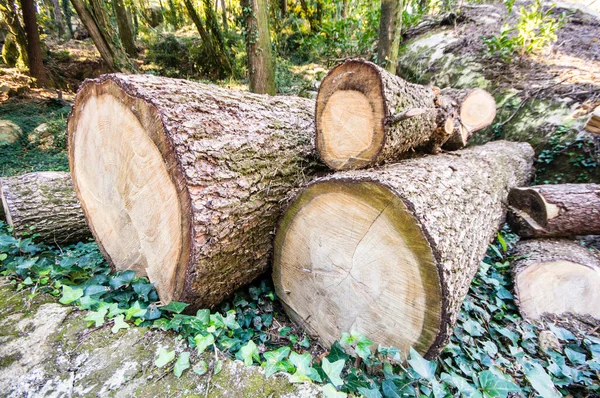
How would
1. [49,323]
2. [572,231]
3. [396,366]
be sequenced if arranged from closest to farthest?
1. [49,323]
2. [396,366]
3. [572,231]

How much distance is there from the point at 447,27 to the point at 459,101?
415 centimetres

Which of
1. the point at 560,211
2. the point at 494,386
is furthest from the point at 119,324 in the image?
the point at 560,211

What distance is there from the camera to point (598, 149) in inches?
119

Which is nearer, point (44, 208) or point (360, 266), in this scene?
point (360, 266)

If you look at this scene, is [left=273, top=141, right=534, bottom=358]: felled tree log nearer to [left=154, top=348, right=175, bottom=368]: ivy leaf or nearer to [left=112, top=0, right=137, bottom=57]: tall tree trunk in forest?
[left=154, top=348, right=175, bottom=368]: ivy leaf

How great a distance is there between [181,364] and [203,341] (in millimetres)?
108

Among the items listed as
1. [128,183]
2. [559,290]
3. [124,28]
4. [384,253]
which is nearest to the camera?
[384,253]

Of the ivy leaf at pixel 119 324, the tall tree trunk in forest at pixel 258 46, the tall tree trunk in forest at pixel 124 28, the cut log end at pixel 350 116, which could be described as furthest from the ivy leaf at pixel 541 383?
the tall tree trunk in forest at pixel 124 28

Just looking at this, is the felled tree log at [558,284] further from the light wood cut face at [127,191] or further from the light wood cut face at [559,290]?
the light wood cut face at [127,191]

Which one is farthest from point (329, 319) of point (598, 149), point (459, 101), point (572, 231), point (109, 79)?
point (598, 149)

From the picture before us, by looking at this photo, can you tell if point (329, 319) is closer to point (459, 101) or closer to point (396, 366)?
point (396, 366)

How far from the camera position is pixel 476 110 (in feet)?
9.57

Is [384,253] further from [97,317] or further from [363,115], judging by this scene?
[97,317]

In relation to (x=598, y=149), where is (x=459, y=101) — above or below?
above
